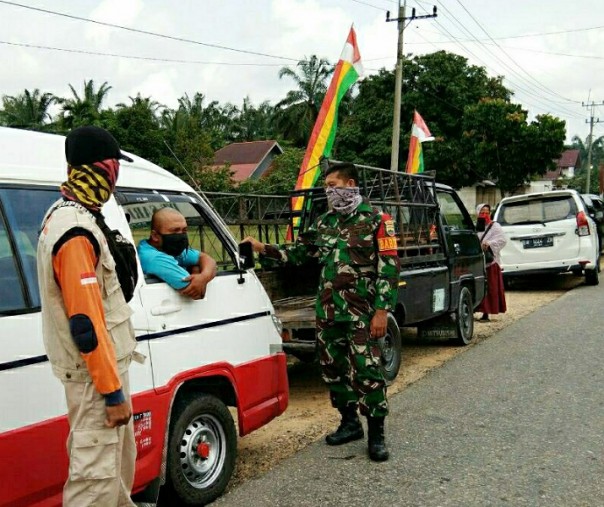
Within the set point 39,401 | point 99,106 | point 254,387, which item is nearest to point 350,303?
point 254,387

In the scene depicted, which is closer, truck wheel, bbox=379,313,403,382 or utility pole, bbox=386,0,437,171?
truck wheel, bbox=379,313,403,382

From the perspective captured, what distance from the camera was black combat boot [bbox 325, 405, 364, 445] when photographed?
492 centimetres

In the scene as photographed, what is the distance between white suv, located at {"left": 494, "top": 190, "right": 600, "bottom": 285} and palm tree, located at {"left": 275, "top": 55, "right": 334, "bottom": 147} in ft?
108

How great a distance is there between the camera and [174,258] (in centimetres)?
377

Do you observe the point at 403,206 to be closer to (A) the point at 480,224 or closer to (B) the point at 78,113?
(A) the point at 480,224

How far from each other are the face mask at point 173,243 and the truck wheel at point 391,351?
300 centimetres

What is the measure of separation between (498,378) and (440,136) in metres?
28.6

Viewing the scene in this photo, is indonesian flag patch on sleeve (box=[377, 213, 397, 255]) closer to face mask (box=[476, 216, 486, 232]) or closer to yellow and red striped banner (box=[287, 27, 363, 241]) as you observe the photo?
face mask (box=[476, 216, 486, 232])

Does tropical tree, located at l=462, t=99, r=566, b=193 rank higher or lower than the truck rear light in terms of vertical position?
higher

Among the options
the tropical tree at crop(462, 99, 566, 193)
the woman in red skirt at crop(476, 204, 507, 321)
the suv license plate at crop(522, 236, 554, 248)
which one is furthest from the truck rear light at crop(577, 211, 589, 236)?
the tropical tree at crop(462, 99, 566, 193)

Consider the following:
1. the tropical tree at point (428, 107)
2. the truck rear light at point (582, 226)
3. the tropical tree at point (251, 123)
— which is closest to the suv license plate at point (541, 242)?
the truck rear light at point (582, 226)

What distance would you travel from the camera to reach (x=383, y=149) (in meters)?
34.0

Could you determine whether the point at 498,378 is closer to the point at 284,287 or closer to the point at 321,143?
the point at 284,287

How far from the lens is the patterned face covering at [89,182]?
8.63 ft
